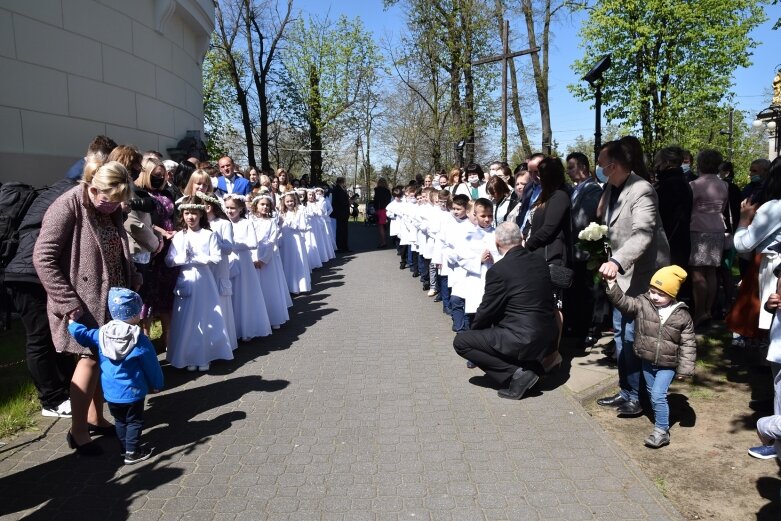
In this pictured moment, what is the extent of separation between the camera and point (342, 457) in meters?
4.38

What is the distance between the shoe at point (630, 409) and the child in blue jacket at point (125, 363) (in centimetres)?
368

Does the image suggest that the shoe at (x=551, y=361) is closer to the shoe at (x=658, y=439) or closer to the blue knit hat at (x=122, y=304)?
the shoe at (x=658, y=439)

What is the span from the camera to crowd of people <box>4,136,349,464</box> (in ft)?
Answer: 14.0

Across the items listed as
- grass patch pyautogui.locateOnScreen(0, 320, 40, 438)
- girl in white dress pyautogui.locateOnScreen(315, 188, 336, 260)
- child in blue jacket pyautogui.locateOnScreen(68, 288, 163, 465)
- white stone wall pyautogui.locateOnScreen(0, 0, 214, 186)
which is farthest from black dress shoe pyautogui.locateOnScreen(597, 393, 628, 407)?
girl in white dress pyautogui.locateOnScreen(315, 188, 336, 260)

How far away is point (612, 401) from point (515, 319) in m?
1.09

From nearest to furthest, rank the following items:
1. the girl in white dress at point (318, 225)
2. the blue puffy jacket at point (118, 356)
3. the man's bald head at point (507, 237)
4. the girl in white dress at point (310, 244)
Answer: the blue puffy jacket at point (118, 356) < the man's bald head at point (507, 237) < the girl in white dress at point (310, 244) < the girl in white dress at point (318, 225)

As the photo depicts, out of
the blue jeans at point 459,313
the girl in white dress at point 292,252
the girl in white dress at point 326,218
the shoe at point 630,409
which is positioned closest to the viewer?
Answer: the shoe at point 630,409

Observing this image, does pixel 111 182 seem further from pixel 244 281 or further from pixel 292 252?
pixel 292 252

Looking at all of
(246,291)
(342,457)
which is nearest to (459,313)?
(246,291)

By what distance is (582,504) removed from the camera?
3697 mm

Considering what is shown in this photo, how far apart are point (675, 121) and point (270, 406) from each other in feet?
63.7

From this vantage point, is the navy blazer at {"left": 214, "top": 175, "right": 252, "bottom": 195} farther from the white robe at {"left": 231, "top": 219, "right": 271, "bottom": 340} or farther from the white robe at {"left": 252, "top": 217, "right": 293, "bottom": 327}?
the white robe at {"left": 231, "top": 219, "right": 271, "bottom": 340}

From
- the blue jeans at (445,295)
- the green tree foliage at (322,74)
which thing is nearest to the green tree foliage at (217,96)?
the green tree foliage at (322,74)

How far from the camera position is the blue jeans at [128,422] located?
14.1 ft
